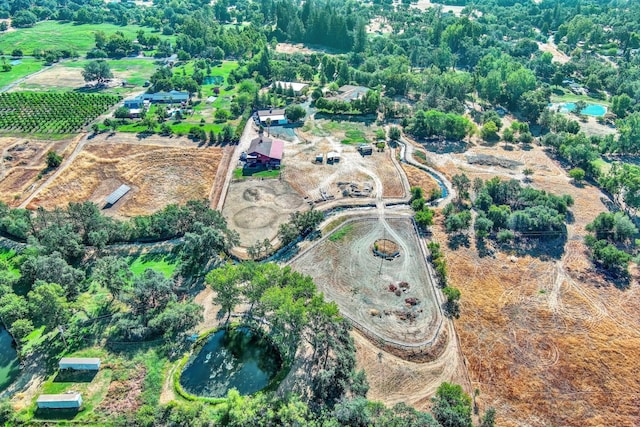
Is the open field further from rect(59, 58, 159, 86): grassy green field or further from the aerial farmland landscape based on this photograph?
rect(59, 58, 159, 86): grassy green field

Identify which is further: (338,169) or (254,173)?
(338,169)

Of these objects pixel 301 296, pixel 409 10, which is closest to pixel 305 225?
pixel 301 296

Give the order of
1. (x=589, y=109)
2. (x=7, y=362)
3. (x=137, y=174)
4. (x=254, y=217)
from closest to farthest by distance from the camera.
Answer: (x=7, y=362) → (x=254, y=217) → (x=137, y=174) → (x=589, y=109)

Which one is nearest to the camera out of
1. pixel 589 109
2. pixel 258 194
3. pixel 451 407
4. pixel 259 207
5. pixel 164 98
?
pixel 451 407

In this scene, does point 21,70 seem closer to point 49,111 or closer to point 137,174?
point 49,111

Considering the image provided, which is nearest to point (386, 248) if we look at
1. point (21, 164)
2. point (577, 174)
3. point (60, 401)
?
point (577, 174)

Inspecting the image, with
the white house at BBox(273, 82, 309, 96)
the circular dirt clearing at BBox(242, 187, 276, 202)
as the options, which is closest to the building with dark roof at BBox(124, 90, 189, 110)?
the white house at BBox(273, 82, 309, 96)

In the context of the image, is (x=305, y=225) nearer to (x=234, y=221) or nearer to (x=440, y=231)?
(x=234, y=221)
